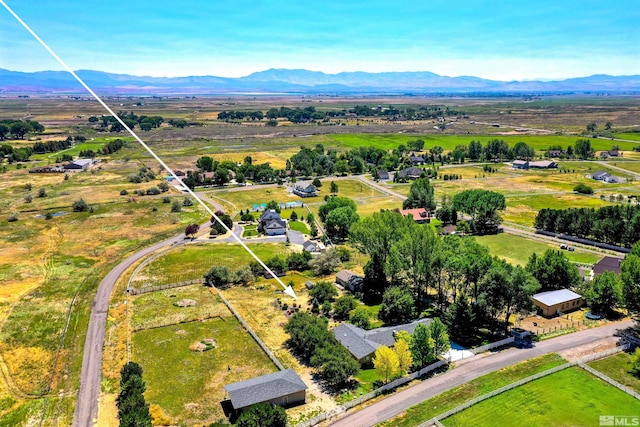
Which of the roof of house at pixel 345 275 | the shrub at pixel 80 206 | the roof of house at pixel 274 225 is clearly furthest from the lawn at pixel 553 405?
the shrub at pixel 80 206

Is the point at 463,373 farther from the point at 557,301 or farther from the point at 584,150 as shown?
the point at 584,150

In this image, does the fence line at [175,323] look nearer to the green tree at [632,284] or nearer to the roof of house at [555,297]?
the roof of house at [555,297]

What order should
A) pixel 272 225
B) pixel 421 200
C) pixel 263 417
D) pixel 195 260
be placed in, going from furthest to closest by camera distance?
pixel 421 200 < pixel 272 225 < pixel 195 260 < pixel 263 417

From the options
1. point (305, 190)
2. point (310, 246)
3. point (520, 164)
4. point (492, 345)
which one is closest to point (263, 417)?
point (492, 345)

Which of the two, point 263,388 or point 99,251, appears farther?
point 99,251
